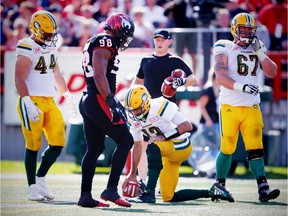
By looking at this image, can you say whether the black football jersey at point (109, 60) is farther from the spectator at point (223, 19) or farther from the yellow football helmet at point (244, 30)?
the spectator at point (223, 19)

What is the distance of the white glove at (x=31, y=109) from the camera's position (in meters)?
10.3

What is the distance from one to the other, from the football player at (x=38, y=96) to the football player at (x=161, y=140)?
3.15 ft

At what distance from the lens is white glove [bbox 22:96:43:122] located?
405 inches

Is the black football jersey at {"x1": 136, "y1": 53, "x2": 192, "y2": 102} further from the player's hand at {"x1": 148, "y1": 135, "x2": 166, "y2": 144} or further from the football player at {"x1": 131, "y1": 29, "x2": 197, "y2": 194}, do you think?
the player's hand at {"x1": 148, "y1": 135, "x2": 166, "y2": 144}

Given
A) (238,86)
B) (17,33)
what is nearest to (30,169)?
(238,86)

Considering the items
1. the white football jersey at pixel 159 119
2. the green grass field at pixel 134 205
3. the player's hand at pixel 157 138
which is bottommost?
the green grass field at pixel 134 205

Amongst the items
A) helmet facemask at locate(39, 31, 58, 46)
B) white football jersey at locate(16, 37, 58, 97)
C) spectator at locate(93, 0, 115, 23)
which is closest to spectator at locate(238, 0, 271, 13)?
spectator at locate(93, 0, 115, 23)

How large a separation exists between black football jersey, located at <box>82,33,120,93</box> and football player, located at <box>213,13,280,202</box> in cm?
150

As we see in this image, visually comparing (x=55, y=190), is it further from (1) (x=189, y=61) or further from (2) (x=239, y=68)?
(1) (x=189, y=61)

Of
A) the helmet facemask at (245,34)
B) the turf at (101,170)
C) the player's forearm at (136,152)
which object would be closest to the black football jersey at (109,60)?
the player's forearm at (136,152)

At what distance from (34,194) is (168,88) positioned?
186 cm

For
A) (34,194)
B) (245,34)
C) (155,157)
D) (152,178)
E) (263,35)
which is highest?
(245,34)

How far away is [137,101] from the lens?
376 inches

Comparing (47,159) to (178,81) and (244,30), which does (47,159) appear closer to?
(178,81)
